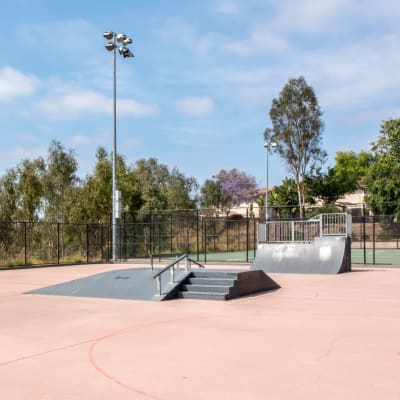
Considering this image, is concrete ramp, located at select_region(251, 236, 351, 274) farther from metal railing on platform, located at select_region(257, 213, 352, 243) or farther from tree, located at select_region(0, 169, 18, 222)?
tree, located at select_region(0, 169, 18, 222)

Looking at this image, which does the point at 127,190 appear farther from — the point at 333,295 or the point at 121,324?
the point at 121,324

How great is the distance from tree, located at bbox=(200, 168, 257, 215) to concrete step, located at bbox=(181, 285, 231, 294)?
179ft

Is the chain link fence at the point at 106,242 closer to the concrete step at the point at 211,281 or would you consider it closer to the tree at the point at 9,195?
the tree at the point at 9,195

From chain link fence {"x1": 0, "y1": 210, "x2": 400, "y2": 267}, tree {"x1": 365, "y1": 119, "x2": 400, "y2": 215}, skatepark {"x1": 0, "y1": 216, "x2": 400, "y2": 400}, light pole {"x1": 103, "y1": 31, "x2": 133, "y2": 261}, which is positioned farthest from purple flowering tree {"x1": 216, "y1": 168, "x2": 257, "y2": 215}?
skatepark {"x1": 0, "y1": 216, "x2": 400, "y2": 400}

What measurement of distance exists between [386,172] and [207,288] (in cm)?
4111

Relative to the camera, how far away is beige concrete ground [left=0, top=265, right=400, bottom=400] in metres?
5.46

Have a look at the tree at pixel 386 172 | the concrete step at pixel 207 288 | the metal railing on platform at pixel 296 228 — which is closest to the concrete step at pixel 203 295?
the concrete step at pixel 207 288

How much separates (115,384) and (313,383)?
211 cm

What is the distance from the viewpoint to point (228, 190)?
2749 inches

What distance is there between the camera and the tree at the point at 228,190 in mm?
69312

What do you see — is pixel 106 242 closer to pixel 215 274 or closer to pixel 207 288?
pixel 215 274

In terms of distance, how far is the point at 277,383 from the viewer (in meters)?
5.62

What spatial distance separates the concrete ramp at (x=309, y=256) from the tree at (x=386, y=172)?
2867 cm

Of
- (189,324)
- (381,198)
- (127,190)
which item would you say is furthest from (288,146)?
(189,324)
